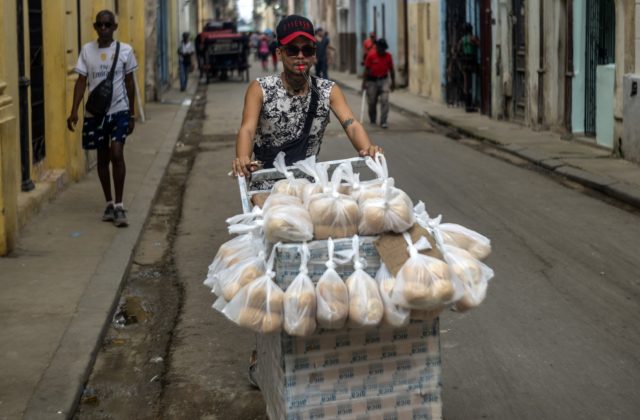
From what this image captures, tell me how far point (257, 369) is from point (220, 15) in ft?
356

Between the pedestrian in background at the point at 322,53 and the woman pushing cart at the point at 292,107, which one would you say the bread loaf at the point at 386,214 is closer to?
the woman pushing cart at the point at 292,107

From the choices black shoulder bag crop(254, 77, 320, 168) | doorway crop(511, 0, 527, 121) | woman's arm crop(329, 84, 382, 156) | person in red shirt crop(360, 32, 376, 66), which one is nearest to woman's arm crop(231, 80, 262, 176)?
black shoulder bag crop(254, 77, 320, 168)

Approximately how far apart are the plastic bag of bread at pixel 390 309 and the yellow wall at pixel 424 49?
24.2 meters

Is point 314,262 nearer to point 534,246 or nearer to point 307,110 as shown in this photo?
point 307,110

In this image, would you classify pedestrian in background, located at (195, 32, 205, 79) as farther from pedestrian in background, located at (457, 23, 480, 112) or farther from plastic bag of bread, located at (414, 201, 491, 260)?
plastic bag of bread, located at (414, 201, 491, 260)

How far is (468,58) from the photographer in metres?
24.3

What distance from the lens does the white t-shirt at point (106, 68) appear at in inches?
378

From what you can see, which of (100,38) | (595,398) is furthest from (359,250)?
(100,38)

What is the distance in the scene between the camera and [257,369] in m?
5.09

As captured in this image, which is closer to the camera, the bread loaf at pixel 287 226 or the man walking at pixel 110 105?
the bread loaf at pixel 287 226

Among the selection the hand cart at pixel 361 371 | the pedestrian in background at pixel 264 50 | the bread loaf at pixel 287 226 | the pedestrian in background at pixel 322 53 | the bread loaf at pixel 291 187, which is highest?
the pedestrian in background at pixel 264 50

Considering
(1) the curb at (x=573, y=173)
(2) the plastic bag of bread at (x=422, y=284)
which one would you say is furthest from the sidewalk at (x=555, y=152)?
(2) the plastic bag of bread at (x=422, y=284)

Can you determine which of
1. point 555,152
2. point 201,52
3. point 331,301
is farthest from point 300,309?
point 201,52

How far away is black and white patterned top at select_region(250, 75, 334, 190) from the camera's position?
17.5 feet
